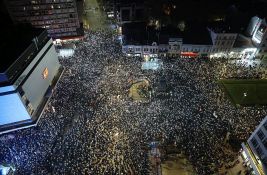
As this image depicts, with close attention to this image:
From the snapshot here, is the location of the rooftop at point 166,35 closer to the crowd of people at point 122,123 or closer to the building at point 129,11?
the crowd of people at point 122,123

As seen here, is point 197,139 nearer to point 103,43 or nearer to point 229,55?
point 229,55

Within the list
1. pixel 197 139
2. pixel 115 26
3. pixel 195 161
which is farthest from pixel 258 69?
pixel 115 26

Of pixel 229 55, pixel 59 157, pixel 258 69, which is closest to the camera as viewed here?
pixel 59 157

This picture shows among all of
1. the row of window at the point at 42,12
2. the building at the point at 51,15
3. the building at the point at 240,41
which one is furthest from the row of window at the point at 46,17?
the building at the point at 240,41

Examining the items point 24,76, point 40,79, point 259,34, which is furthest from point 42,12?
point 259,34

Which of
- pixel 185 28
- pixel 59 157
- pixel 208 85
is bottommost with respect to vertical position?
pixel 59 157

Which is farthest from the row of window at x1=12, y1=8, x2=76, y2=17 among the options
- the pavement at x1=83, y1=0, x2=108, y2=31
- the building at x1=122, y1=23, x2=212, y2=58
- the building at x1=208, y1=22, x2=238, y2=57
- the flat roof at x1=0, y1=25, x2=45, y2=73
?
the building at x1=208, y1=22, x2=238, y2=57
